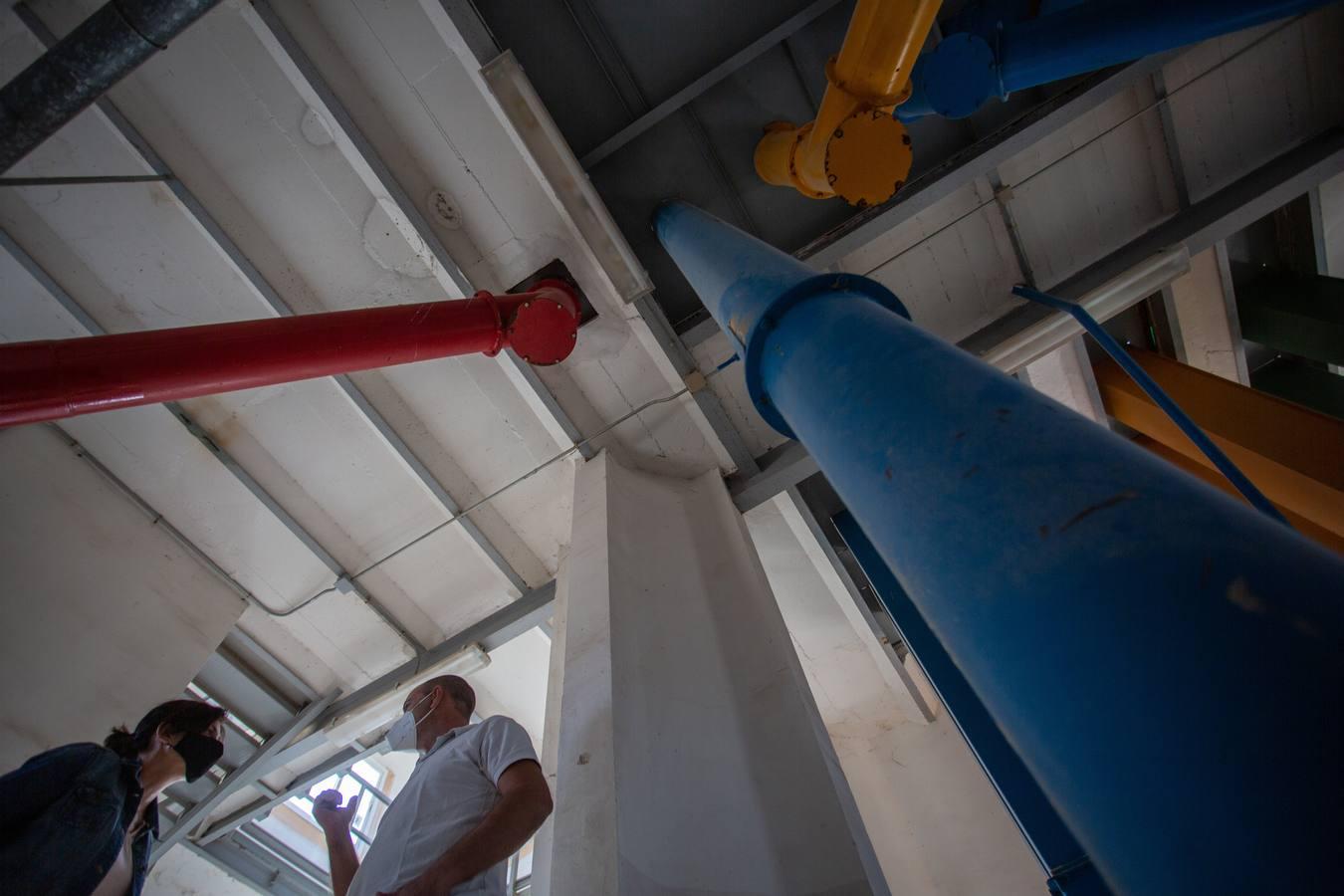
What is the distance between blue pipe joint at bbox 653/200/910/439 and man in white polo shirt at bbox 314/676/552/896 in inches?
48.7

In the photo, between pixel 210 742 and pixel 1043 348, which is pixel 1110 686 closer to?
pixel 210 742

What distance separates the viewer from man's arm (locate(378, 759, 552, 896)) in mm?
1482

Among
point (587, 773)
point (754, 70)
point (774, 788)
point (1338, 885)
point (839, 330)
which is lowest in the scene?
point (774, 788)

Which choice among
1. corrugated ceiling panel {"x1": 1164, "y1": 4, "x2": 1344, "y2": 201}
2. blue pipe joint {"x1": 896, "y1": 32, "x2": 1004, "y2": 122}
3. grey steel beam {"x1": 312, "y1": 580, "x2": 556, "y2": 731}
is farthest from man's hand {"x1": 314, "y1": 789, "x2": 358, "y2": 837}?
corrugated ceiling panel {"x1": 1164, "y1": 4, "x2": 1344, "y2": 201}

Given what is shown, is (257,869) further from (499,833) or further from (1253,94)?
(1253,94)

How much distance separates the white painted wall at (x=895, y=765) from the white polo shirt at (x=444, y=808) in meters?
2.49

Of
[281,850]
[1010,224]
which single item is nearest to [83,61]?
[1010,224]

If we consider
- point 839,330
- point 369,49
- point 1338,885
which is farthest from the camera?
point 369,49

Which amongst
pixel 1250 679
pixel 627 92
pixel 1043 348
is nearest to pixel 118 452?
pixel 627 92

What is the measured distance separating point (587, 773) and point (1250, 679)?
173 centimetres

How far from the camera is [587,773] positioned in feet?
6.14

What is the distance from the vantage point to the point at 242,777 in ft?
13.4

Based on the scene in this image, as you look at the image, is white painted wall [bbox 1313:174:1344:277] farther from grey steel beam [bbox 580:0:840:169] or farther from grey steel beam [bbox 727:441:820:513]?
grey steel beam [bbox 727:441:820:513]

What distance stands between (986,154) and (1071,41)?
130 centimetres
